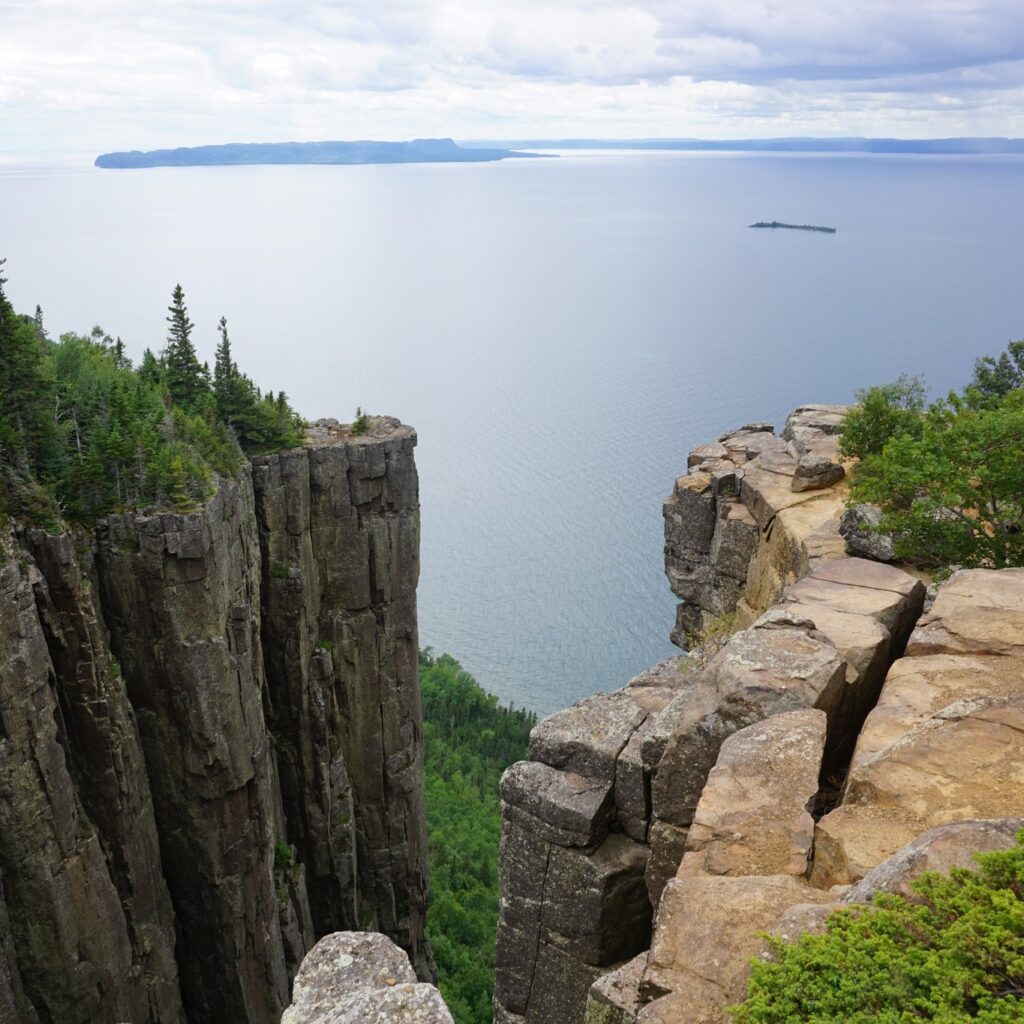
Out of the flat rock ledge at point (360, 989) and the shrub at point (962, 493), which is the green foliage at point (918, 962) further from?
the shrub at point (962, 493)

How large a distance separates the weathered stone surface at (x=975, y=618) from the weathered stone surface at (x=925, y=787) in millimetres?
2863

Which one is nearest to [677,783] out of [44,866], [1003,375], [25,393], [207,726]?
[44,866]

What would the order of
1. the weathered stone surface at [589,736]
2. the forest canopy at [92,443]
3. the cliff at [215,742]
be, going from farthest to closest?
the forest canopy at [92,443]
the cliff at [215,742]
the weathered stone surface at [589,736]

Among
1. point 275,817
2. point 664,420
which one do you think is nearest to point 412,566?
point 275,817

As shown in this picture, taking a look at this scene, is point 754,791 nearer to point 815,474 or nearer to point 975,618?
point 975,618

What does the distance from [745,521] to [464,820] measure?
44464 mm

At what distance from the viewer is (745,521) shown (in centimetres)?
3212

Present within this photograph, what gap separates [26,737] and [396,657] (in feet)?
76.5

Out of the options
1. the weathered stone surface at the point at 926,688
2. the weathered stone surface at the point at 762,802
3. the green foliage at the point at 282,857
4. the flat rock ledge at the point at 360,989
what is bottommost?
the green foliage at the point at 282,857

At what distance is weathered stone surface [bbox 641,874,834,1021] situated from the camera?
11.4 meters

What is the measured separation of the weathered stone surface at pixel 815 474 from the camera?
31891mm

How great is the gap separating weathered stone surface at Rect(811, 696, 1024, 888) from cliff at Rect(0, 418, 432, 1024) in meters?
26.2

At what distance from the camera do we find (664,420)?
155 meters

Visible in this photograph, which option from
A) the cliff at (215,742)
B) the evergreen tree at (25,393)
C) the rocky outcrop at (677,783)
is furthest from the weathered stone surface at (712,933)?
the evergreen tree at (25,393)
